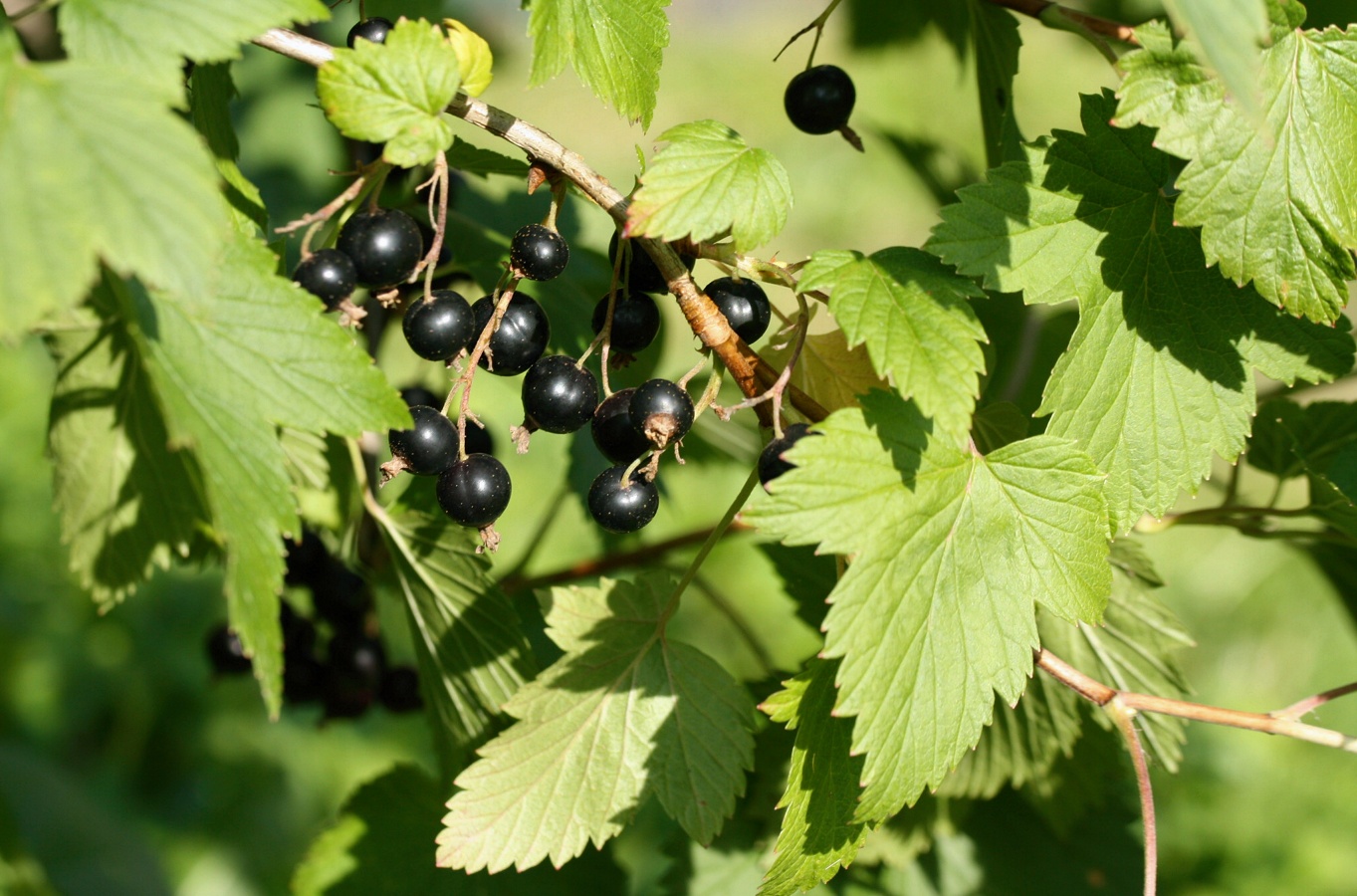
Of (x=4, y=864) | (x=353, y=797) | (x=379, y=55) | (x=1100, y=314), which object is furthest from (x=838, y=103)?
(x=4, y=864)

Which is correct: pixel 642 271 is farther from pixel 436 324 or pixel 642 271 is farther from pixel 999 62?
pixel 999 62

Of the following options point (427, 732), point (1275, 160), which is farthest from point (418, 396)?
point (427, 732)

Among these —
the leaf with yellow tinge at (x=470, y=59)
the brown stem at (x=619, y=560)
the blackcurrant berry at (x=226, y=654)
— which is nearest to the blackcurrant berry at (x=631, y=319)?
the leaf with yellow tinge at (x=470, y=59)

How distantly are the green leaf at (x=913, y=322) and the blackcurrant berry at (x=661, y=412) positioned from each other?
0.52 ft

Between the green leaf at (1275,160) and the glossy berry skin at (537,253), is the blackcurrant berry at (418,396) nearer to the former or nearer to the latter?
the glossy berry skin at (537,253)

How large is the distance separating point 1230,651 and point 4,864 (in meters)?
3.91

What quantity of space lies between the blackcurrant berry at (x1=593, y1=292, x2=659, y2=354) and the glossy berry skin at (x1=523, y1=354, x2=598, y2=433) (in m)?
0.08

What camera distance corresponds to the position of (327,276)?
1.03m

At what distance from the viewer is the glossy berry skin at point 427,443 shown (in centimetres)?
112

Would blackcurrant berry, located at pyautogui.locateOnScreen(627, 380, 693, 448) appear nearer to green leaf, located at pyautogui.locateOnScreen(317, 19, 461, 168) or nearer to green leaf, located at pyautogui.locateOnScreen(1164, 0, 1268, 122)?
green leaf, located at pyautogui.locateOnScreen(317, 19, 461, 168)

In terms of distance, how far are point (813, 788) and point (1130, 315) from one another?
606mm

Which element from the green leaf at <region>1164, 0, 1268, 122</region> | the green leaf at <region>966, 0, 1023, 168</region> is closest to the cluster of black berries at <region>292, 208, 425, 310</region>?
the green leaf at <region>1164, 0, 1268, 122</region>

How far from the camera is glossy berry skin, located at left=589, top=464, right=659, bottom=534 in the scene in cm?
113

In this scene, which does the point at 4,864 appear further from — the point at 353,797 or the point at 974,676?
the point at 974,676
